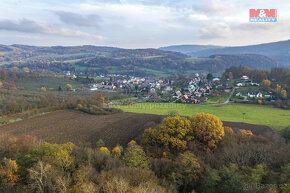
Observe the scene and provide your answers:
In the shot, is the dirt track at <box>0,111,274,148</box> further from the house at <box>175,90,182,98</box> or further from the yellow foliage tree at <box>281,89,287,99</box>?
the house at <box>175,90,182,98</box>

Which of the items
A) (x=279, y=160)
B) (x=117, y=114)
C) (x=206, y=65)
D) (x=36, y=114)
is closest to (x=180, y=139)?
(x=279, y=160)

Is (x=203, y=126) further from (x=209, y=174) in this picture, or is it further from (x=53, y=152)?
(x=53, y=152)

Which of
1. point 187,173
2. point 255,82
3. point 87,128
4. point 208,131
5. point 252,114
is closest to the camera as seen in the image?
point 187,173

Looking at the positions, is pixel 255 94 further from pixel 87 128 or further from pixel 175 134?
pixel 87 128

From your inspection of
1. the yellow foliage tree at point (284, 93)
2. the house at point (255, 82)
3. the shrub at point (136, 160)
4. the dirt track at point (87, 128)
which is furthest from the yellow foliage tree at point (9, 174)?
the house at point (255, 82)

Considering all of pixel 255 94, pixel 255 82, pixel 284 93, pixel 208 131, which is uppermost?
pixel 255 82

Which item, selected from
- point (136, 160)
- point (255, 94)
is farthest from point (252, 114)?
point (136, 160)
